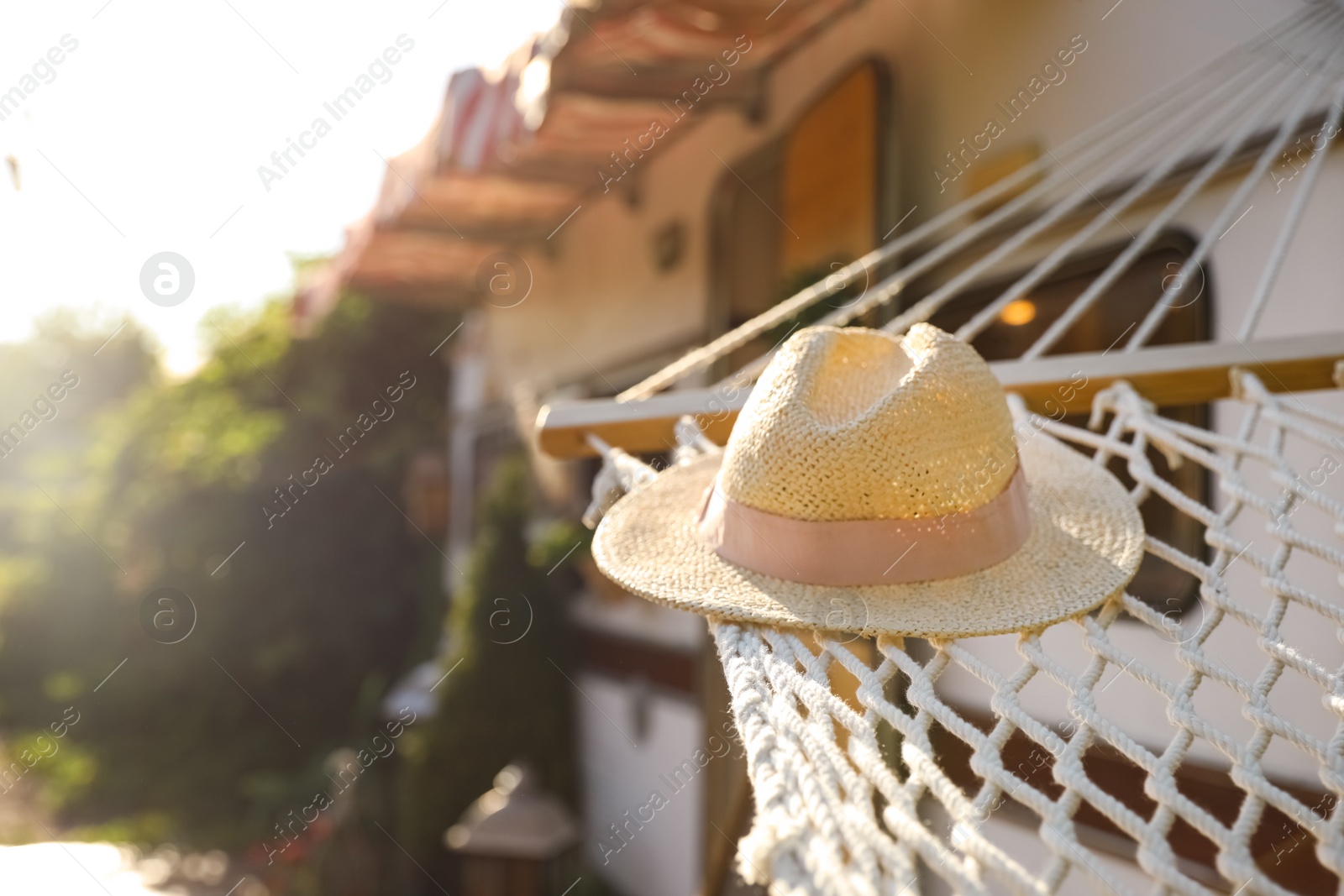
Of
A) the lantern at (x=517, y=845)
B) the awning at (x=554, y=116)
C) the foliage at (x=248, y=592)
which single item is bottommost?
the lantern at (x=517, y=845)

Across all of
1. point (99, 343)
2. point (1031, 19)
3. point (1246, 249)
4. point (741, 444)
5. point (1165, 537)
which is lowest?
point (1165, 537)

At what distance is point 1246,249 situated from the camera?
5.32ft

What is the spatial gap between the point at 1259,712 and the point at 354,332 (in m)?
6.36

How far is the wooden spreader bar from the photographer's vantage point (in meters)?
1.13

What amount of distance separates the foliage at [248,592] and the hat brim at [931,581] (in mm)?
4962

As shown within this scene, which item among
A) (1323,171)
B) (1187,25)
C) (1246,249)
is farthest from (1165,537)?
(1187,25)

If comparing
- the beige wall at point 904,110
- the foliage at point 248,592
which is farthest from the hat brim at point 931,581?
the foliage at point 248,592

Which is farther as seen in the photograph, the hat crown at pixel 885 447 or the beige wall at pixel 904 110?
the beige wall at pixel 904 110

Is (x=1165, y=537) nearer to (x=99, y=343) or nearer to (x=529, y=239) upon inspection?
(x=529, y=239)

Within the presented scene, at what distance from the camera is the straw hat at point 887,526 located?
0.86 meters

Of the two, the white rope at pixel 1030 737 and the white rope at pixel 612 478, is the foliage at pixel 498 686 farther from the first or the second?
the white rope at pixel 1030 737

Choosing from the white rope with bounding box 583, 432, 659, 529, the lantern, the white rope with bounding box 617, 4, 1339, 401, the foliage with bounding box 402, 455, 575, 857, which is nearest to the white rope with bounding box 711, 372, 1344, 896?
the white rope with bounding box 583, 432, 659, 529

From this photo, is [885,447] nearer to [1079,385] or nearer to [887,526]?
[887,526]

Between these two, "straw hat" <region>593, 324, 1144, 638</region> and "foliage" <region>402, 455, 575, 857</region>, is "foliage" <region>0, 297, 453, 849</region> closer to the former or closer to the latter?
"foliage" <region>402, 455, 575, 857</region>
